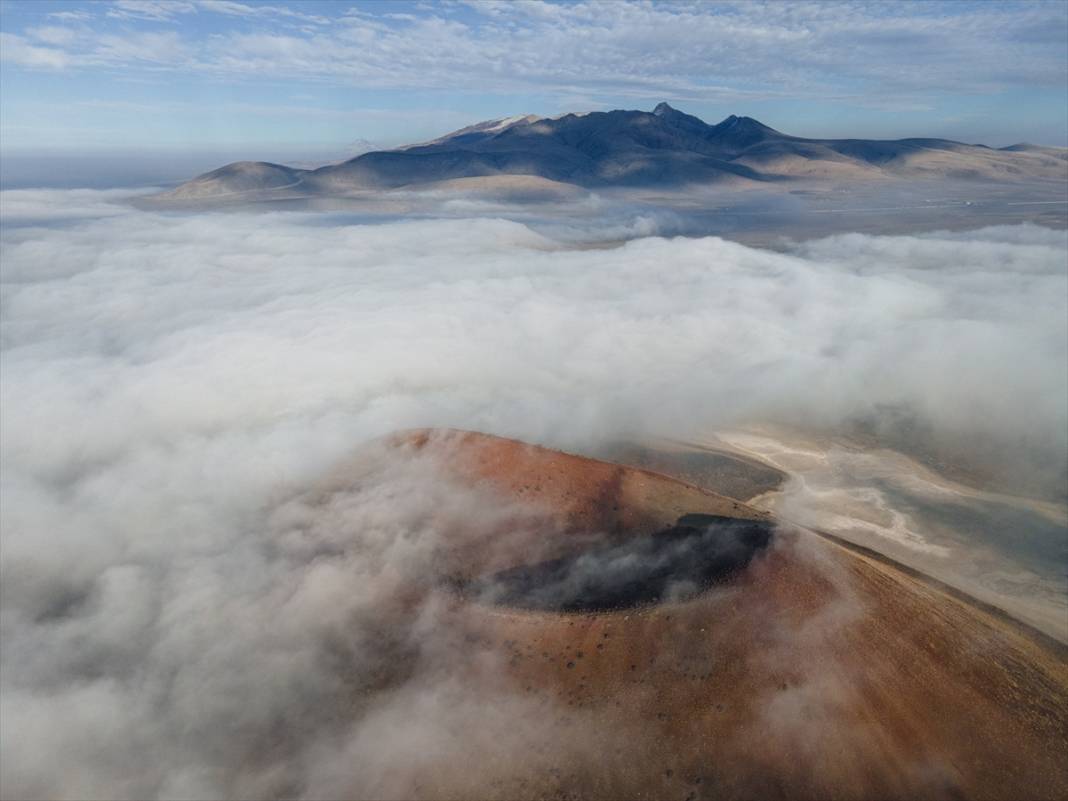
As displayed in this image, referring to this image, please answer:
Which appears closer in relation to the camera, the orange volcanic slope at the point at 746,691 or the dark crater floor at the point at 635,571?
the orange volcanic slope at the point at 746,691

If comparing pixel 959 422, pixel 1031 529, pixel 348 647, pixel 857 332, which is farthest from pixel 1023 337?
pixel 348 647

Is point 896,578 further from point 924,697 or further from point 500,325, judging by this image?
point 500,325

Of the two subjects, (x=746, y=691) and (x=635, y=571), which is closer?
(x=746, y=691)

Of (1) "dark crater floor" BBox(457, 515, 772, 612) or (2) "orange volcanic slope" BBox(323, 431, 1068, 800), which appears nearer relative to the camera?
(2) "orange volcanic slope" BBox(323, 431, 1068, 800)
